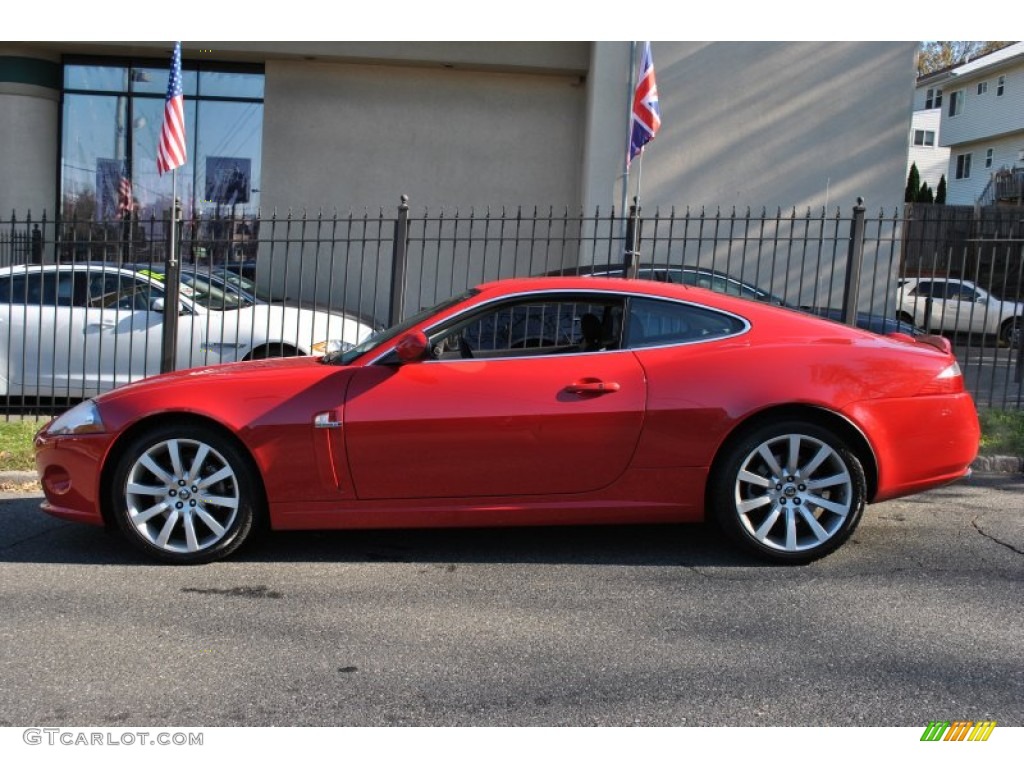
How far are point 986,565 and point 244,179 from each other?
16.1m

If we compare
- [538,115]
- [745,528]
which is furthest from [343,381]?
[538,115]

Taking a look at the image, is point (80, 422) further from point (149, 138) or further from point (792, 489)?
point (149, 138)

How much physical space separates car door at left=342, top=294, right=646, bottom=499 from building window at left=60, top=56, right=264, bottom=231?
14485 mm

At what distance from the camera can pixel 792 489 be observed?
5293 mm

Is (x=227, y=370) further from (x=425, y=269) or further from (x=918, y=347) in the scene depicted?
(x=425, y=269)

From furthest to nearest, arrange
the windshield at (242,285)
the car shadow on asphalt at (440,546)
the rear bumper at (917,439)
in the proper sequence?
the windshield at (242,285) < the car shadow on asphalt at (440,546) < the rear bumper at (917,439)

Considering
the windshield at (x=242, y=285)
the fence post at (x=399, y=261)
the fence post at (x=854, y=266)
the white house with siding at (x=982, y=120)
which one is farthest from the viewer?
the white house with siding at (x=982, y=120)

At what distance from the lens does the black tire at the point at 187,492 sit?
211 inches

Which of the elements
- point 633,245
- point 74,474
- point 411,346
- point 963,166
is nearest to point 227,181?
point 633,245

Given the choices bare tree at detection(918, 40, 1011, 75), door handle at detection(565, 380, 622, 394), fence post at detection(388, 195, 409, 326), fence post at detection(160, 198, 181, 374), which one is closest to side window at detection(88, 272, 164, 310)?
fence post at detection(160, 198, 181, 374)

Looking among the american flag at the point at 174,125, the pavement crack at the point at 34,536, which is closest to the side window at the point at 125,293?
the american flag at the point at 174,125

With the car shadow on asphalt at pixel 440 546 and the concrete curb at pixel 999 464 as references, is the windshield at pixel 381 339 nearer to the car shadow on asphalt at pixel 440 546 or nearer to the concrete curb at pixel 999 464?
the car shadow on asphalt at pixel 440 546

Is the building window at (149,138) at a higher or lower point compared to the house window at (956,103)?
lower

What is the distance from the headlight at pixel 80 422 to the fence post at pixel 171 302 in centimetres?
356
